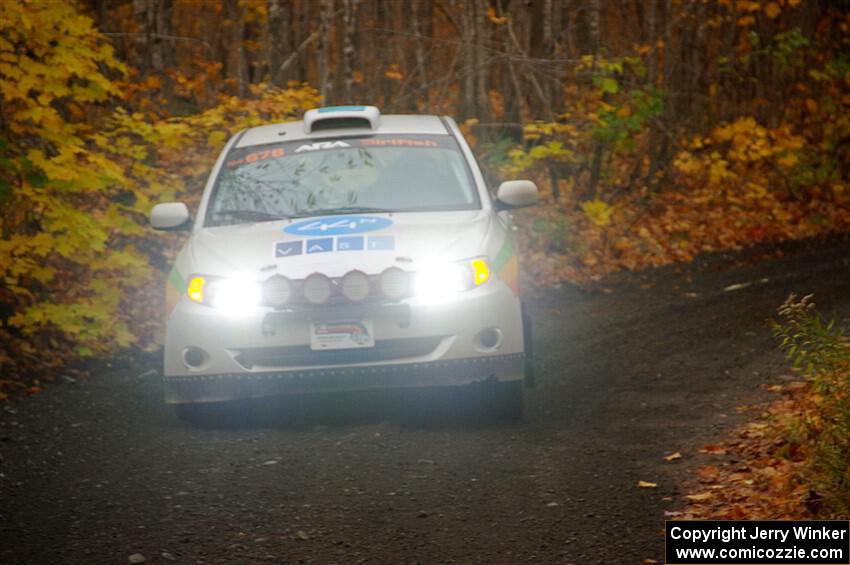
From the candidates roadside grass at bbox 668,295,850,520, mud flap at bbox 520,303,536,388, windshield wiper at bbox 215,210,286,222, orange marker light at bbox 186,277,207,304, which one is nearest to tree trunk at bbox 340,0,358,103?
windshield wiper at bbox 215,210,286,222

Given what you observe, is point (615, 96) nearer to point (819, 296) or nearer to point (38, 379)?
point (819, 296)

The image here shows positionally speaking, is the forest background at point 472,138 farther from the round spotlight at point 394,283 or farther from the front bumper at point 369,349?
the round spotlight at point 394,283

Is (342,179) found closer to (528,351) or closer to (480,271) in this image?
(480,271)

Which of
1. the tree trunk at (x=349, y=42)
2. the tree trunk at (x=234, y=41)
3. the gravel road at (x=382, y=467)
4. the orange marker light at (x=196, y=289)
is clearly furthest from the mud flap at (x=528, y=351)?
the tree trunk at (x=234, y=41)

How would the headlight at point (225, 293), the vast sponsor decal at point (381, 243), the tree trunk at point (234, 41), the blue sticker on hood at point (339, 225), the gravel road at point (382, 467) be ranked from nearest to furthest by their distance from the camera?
the gravel road at point (382, 467)
the headlight at point (225, 293)
the vast sponsor decal at point (381, 243)
the blue sticker on hood at point (339, 225)
the tree trunk at point (234, 41)

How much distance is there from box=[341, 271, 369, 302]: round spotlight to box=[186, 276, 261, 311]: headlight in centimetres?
52

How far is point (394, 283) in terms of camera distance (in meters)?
7.57

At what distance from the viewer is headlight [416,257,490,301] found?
7.60 m

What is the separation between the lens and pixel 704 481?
6566 mm

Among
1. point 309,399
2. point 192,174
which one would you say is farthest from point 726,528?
point 192,174

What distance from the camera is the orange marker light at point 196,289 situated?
25.5ft

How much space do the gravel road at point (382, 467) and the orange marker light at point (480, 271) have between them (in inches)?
35.6

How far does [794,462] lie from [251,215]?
12.5ft

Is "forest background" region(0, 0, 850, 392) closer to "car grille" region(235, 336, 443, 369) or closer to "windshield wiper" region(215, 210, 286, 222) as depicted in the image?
"windshield wiper" region(215, 210, 286, 222)
